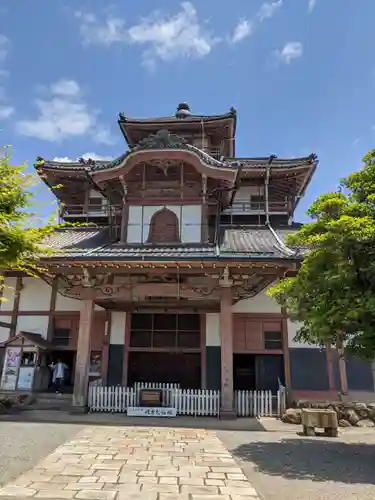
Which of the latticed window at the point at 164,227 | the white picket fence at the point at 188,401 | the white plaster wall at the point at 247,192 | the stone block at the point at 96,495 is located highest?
the white plaster wall at the point at 247,192

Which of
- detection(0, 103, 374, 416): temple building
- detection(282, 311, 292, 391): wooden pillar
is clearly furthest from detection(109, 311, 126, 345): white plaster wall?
detection(282, 311, 292, 391): wooden pillar

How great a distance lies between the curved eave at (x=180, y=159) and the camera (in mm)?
14938

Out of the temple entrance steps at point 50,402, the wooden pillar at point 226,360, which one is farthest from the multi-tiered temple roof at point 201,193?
the temple entrance steps at point 50,402

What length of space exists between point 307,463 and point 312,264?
369 centimetres

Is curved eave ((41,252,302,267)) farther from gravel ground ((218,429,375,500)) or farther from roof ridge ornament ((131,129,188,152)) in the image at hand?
roof ridge ornament ((131,129,188,152))

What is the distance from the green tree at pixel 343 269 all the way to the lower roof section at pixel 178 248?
379 centimetres

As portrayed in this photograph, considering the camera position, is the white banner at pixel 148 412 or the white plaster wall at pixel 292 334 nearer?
the white banner at pixel 148 412

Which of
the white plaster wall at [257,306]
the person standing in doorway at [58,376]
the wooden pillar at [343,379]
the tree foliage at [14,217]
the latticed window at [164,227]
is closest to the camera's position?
the tree foliage at [14,217]

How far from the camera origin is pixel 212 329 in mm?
15031

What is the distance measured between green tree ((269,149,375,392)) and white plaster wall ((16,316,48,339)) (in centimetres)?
1042

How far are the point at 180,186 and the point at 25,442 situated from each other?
34.5 feet

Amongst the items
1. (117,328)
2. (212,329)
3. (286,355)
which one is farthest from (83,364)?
(286,355)

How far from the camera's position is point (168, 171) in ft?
52.7

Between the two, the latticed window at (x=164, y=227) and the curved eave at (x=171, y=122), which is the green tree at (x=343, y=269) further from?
the curved eave at (x=171, y=122)
